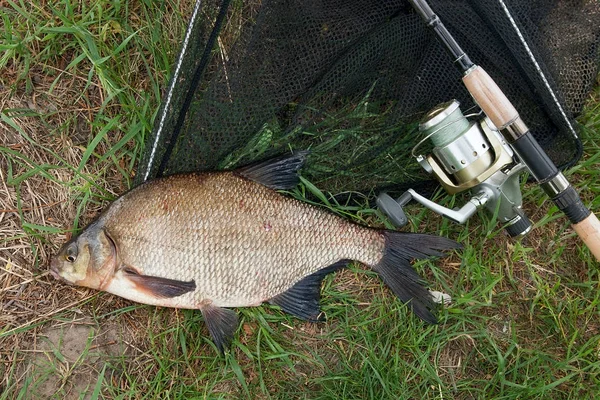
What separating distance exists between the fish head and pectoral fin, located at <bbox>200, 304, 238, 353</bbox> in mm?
470

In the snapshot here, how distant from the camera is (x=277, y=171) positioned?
2.61 m

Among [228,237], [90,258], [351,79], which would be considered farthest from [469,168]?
[90,258]

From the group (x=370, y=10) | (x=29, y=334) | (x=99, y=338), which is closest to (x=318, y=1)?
(x=370, y=10)

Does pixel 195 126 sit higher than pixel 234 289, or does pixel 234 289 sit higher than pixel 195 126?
pixel 195 126

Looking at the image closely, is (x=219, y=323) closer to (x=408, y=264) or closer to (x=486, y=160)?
(x=408, y=264)

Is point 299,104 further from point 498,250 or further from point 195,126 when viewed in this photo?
point 498,250

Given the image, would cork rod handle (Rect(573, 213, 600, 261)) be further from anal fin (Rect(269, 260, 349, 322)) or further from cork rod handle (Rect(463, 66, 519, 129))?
anal fin (Rect(269, 260, 349, 322))

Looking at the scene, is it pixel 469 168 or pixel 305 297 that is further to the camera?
pixel 305 297

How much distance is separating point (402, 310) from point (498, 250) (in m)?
0.58

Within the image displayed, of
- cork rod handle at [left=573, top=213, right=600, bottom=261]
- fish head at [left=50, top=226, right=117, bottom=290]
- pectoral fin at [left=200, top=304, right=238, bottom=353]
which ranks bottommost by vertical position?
cork rod handle at [left=573, top=213, right=600, bottom=261]

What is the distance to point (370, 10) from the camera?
265 cm

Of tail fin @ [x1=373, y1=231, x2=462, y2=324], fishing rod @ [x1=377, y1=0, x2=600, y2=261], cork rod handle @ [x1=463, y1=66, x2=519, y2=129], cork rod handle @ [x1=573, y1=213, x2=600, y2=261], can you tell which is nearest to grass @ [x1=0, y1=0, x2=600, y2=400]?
tail fin @ [x1=373, y1=231, x2=462, y2=324]

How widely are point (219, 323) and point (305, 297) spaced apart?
420mm

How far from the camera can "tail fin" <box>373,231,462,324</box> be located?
261 cm
